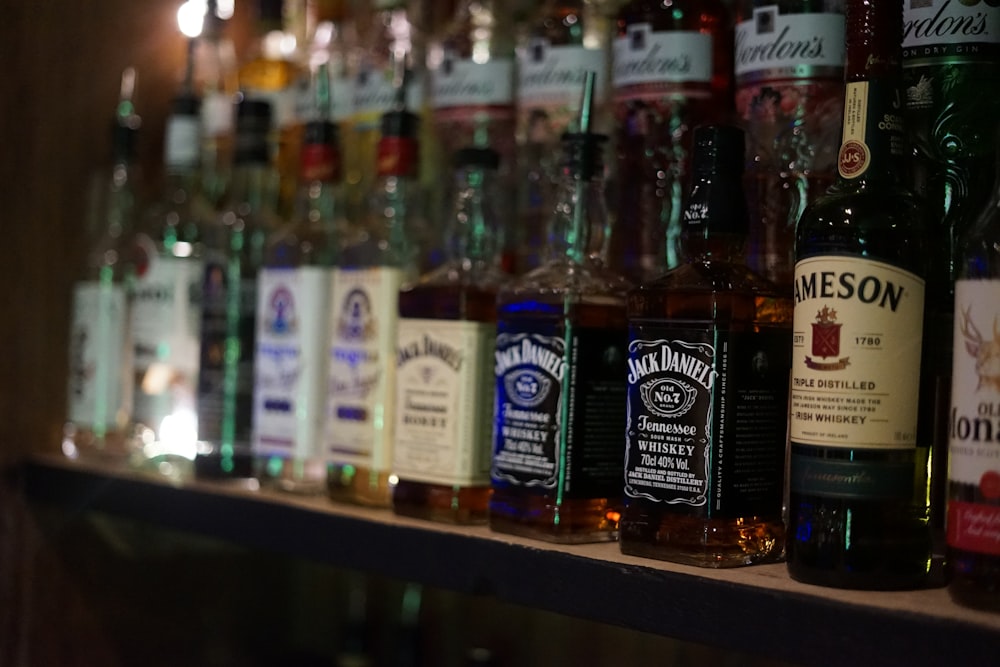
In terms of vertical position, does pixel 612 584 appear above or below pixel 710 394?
below

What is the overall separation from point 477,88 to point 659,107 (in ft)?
0.73

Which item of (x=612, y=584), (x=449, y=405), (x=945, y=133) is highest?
(x=945, y=133)

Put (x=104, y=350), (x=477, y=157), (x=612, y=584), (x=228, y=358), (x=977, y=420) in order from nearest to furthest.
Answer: (x=977, y=420), (x=612, y=584), (x=477, y=157), (x=228, y=358), (x=104, y=350)

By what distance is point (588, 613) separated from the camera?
82 centimetres

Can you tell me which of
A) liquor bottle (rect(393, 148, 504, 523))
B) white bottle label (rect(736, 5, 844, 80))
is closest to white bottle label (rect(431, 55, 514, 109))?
liquor bottle (rect(393, 148, 504, 523))

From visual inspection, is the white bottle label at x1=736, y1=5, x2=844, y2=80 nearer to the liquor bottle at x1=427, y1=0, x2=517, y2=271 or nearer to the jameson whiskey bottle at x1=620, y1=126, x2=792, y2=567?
the jameson whiskey bottle at x1=620, y1=126, x2=792, y2=567

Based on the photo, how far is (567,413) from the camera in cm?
93

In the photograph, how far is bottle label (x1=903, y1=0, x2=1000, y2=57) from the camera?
81 cm

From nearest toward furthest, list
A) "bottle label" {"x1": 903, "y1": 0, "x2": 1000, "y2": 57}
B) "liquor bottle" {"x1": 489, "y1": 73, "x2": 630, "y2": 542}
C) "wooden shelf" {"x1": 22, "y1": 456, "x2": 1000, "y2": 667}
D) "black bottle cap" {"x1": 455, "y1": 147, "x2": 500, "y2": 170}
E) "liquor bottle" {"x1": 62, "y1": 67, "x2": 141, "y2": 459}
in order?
"wooden shelf" {"x1": 22, "y1": 456, "x2": 1000, "y2": 667} → "bottle label" {"x1": 903, "y1": 0, "x2": 1000, "y2": 57} → "liquor bottle" {"x1": 489, "y1": 73, "x2": 630, "y2": 542} → "black bottle cap" {"x1": 455, "y1": 147, "x2": 500, "y2": 170} → "liquor bottle" {"x1": 62, "y1": 67, "x2": 141, "y2": 459}

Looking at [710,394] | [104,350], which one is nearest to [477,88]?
[710,394]

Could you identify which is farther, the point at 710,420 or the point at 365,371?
the point at 365,371

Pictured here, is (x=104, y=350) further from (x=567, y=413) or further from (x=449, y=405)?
(x=567, y=413)

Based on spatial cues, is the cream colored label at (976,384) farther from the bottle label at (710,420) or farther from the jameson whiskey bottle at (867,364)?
the bottle label at (710,420)

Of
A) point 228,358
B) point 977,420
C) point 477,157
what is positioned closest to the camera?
point 977,420
